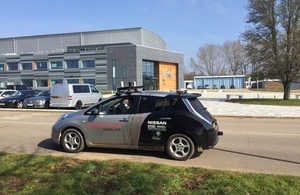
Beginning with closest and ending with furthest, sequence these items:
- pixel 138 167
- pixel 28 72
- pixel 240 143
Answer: pixel 138 167, pixel 240 143, pixel 28 72

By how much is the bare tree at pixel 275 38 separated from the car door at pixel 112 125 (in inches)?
837

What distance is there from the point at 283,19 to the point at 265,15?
1.59 metres

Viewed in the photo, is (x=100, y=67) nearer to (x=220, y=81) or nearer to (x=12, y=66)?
(x=12, y=66)

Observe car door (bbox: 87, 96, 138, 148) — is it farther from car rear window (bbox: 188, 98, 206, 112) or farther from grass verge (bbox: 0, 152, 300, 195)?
car rear window (bbox: 188, 98, 206, 112)

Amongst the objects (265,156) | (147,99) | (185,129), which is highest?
(147,99)

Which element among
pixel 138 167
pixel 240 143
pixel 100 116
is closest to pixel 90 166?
pixel 138 167

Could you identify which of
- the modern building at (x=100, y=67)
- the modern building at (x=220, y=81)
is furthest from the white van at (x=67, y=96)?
the modern building at (x=220, y=81)

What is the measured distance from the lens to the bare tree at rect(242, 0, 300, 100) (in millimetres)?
24062

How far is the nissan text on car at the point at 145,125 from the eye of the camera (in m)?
6.30

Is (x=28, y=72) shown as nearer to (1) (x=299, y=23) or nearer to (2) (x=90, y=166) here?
(1) (x=299, y=23)

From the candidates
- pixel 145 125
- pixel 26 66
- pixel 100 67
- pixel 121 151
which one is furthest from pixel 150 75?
pixel 145 125

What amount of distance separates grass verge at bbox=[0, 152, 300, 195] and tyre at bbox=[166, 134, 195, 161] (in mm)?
1031

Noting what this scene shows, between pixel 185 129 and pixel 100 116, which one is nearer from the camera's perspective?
pixel 185 129

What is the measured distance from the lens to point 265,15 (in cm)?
2489
